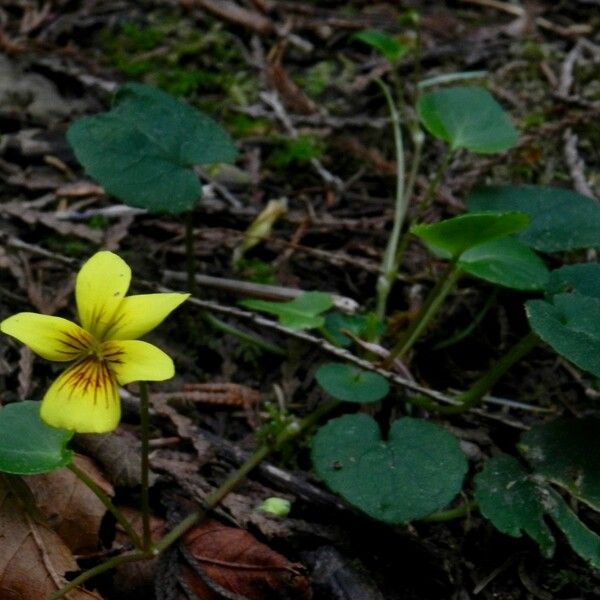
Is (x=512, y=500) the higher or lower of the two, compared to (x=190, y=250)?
lower

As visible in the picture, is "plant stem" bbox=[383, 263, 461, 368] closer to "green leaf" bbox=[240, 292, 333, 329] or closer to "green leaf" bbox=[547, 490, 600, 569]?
"green leaf" bbox=[240, 292, 333, 329]

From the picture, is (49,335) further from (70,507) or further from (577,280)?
(577,280)

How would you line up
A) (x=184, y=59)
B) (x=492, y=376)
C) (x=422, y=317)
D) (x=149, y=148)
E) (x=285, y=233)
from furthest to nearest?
(x=184, y=59), (x=285, y=233), (x=149, y=148), (x=422, y=317), (x=492, y=376)

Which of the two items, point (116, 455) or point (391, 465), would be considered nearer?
point (391, 465)

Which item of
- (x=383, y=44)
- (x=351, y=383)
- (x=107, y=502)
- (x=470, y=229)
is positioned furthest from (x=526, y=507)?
(x=383, y=44)

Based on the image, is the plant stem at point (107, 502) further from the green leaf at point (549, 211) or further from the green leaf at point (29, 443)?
the green leaf at point (549, 211)

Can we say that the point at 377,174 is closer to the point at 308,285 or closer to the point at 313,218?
the point at 313,218

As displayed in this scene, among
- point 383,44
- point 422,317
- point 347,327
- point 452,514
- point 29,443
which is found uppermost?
point 383,44
